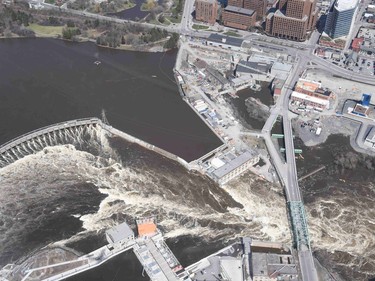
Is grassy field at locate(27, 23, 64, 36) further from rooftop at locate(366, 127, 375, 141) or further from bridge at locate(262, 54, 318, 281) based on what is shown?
rooftop at locate(366, 127, 375, 141)

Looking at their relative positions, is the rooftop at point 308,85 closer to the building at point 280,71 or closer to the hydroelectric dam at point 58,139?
the building at point 280,71

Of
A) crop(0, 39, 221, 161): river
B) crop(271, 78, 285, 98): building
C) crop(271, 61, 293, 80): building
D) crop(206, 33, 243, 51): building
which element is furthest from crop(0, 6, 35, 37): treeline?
crop(271, 78, 285, 98): building

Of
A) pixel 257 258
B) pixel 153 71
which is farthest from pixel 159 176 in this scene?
pixel 153 71

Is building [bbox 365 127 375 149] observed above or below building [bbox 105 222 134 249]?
above

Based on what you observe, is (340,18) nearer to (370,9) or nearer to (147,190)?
(370,9)

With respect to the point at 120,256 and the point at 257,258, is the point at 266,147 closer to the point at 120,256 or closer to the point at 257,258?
the point at 257,258

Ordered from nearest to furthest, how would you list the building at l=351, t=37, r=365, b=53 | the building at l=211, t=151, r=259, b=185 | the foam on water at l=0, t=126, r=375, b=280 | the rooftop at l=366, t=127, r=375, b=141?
1. the foam on water at l=0, t=126, r=375, b=280
2. the building at l=211, t=151, r=259, b=185
3. the rooftop at l=366, t=127, r=375, b=141
4. the building at l=351, t=37, r=365, b=53

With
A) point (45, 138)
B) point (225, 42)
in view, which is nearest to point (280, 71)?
point (225, 42)
